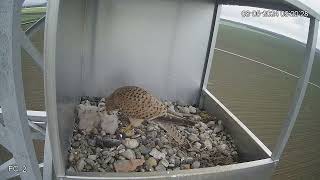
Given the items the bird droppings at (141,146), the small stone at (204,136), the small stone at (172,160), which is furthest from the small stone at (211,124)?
the small stone at (172,160)

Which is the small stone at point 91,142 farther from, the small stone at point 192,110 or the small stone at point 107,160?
the small stone at point 192,110

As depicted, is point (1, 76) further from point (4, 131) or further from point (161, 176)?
point (161, 176)

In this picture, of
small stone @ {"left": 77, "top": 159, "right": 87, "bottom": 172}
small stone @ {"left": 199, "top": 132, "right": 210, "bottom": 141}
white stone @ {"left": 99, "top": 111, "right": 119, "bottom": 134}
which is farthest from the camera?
small stone @ {"left": 199, "top": 132, "right": 210, "bottom": 141}

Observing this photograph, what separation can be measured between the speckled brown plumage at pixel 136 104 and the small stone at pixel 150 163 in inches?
13.4

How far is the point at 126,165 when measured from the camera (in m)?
1.57

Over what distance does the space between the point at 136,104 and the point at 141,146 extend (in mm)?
275

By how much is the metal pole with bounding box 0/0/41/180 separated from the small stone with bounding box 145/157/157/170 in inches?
22.1

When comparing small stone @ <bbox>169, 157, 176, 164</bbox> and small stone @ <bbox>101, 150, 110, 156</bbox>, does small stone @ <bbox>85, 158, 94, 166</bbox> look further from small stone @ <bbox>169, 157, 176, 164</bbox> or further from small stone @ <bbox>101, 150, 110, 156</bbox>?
small stone @ <bbox>169, 157, 176, 164</bbox>

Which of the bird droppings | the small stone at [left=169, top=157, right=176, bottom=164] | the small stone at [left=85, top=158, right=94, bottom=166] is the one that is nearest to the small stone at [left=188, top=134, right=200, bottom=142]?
the bird droppings

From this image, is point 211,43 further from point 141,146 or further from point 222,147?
point 141,146

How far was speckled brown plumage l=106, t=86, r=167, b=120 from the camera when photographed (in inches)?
75.5

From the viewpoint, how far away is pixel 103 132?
181 centimetres

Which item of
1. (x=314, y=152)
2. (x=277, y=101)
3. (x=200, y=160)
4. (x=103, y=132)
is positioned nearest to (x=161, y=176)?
(x=200, y=160)

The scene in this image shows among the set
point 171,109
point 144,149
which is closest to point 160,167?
point 144,149
